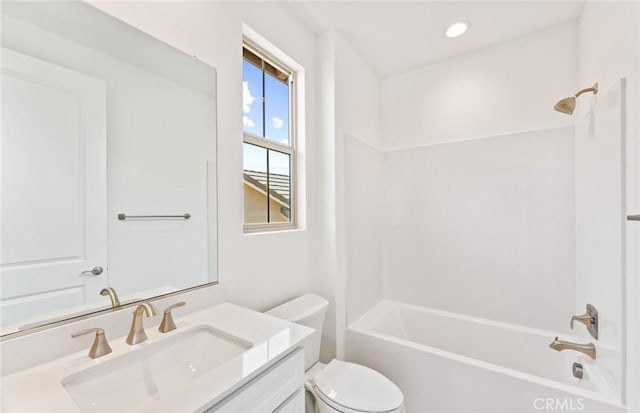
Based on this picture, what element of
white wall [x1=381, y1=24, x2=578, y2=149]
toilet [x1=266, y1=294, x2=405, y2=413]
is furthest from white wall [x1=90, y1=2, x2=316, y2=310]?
white wall [x1=381, y1=24, x2=578, y2=149]

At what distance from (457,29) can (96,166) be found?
228cm

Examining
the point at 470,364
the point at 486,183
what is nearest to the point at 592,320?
the point at 470,364

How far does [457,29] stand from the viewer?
1896mm

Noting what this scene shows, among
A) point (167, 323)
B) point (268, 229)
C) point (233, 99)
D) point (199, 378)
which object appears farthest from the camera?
point (268, 229)

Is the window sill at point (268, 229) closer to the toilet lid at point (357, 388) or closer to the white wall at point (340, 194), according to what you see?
the white wall at point (340, 194)

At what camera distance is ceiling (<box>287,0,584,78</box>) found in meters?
1.69

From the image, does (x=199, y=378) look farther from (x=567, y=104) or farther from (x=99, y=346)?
(x=567, y=104)

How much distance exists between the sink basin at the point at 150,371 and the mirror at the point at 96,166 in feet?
0.67

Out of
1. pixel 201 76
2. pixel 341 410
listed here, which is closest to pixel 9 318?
pixel 201 76

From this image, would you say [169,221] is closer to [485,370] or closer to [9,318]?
[9,318]

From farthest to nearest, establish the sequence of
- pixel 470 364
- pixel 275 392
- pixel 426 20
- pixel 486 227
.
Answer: pixel 486 227, pixel 426 20, pixel 470 364, pixel 275 392

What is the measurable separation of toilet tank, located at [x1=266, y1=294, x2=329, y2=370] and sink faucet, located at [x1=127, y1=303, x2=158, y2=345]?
665 millimetres

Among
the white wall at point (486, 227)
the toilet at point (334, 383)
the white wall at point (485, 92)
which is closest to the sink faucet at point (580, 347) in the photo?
the white wall at point (486, 227)

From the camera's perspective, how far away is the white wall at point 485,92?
74.7 inches
